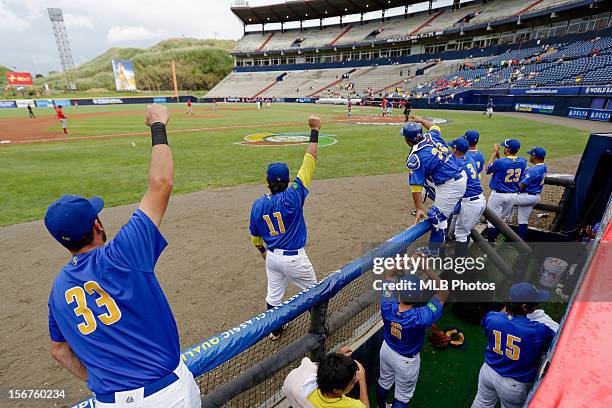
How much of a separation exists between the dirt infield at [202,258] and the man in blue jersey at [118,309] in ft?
7.25

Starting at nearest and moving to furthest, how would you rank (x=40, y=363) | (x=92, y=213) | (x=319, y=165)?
(x=92, y=213)
(x=40, y=363)
(x=319, y=165)

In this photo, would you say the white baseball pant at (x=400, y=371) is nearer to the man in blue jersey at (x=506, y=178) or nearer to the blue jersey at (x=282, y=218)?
the blue jersey at (x=282, y=218)

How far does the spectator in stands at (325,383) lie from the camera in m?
1.93

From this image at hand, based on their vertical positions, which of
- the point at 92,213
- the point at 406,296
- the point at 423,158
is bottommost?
the point at 406,296

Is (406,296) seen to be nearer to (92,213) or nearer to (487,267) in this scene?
(92,213)

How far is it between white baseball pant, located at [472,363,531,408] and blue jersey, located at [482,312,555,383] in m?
0.04

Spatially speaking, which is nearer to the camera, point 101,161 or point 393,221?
point 393,221

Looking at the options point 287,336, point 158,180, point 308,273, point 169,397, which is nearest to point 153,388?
point 169,397

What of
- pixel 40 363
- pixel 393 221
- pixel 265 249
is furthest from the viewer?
pixel 393 221

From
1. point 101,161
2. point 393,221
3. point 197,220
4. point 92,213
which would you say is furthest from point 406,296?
point 101,161

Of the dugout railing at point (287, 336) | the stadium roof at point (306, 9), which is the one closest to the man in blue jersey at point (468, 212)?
the dugout railing at point (287, 336)

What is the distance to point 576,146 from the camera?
47.3 ft

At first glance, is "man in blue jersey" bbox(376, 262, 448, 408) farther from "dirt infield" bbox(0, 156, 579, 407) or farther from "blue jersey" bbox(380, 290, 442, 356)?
"dirt infield" bbox(0, 156, 579, 407)

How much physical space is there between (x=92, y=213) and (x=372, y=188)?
8.57m
